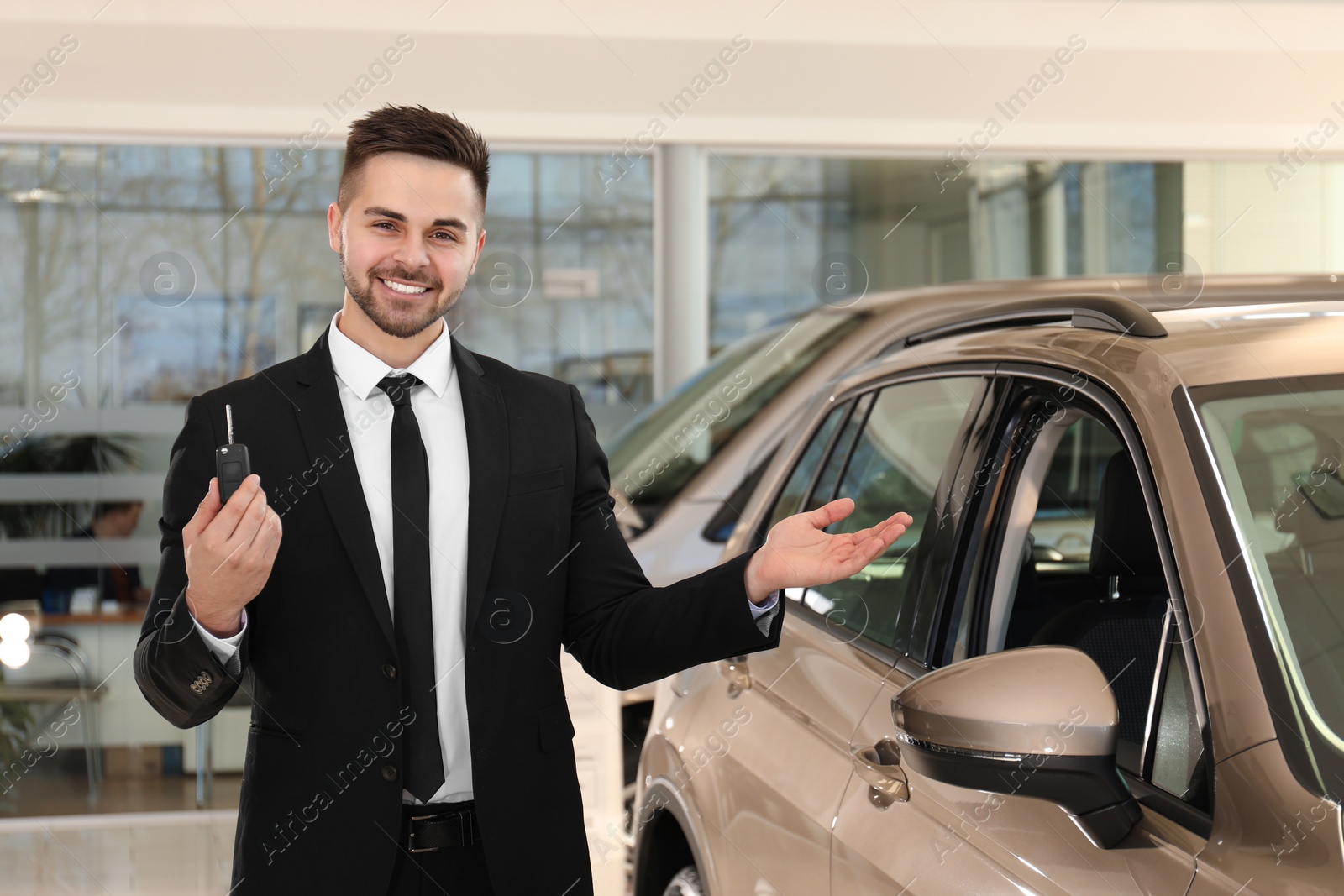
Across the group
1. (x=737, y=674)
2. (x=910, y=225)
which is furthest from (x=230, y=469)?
(x=910, y=225)

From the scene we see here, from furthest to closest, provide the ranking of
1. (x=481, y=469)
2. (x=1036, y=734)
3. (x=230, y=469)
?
(x=481, y=469)
(x=230, y=469)
(x=1036, y=734)

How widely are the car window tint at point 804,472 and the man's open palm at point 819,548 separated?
2.85 ft

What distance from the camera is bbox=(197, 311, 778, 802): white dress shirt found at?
174 cm

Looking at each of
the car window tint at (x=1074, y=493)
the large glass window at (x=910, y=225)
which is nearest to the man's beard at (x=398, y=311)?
the car window tint at (x=1074, y=493)

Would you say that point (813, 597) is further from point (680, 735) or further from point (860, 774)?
point (860, 774)

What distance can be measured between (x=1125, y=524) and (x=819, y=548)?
53 cm

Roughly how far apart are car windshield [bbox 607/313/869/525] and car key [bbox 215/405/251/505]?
2799 mm

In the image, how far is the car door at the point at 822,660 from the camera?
2.00m

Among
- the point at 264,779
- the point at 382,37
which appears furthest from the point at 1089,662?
the point at 382,37

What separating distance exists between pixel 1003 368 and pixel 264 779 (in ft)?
3.90

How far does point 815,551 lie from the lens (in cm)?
167

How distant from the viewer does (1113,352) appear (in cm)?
172

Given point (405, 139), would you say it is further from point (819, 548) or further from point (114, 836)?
point (114, 836)

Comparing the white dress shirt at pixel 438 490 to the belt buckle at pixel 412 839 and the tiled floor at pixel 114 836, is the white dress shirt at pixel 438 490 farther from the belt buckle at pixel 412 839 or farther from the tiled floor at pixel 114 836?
the tiled floor at pixel 114 836
